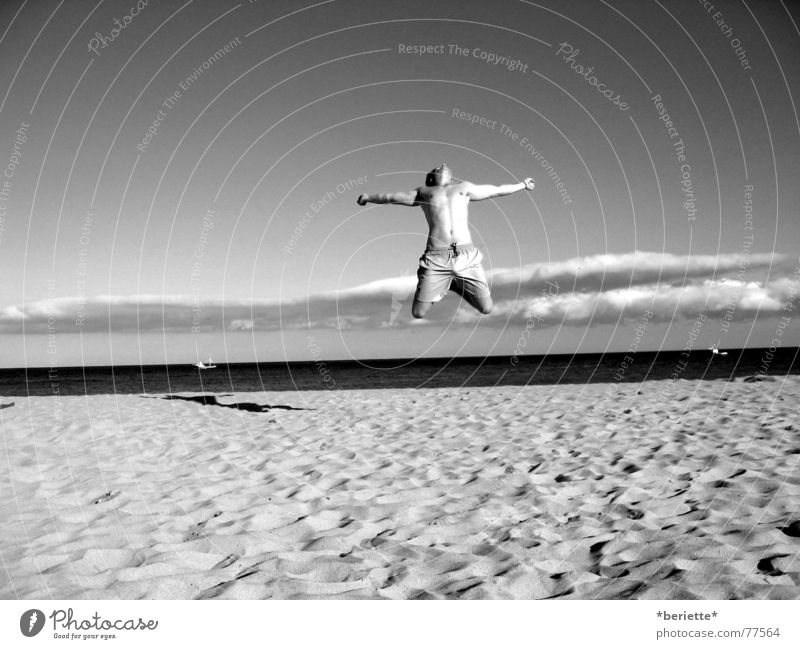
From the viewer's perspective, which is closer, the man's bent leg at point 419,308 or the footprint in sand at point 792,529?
the footprint in sand at point 792,529

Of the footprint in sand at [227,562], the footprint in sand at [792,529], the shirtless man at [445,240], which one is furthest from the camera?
the shirtless man at [445,240]

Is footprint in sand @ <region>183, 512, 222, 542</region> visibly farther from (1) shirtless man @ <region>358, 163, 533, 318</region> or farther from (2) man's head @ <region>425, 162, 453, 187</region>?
(2) man's head @ <region>425, 162, 453, 187</region>

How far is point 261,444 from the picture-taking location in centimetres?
938

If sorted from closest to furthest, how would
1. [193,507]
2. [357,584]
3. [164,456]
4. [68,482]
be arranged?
[357,584] < [193,507] < [68,482] < [164,456]

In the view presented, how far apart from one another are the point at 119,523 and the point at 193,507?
756 millimetres

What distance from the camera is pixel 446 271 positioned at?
9.11 m

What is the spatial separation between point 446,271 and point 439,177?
1.58 metres

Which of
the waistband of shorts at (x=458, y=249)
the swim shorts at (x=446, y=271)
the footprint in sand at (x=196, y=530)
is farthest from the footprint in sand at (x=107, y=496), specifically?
the waistband of shorts at (x=458, y=249)

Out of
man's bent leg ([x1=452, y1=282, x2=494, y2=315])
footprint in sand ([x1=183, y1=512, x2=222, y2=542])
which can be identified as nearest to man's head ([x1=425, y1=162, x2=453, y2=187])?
man's bent leg ([x1=452, y1=282, x2=494, y2=315])

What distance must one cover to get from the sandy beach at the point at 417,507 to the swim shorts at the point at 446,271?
2501 millimetres

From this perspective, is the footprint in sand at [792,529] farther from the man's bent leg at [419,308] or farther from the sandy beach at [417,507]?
the man's bent leg at [419,308]
